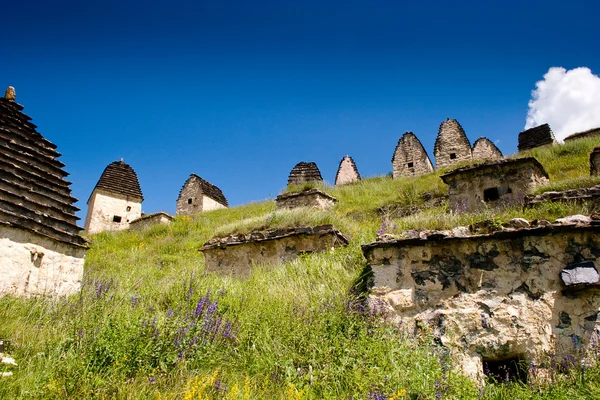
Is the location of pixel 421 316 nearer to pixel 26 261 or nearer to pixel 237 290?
pixel 237 290

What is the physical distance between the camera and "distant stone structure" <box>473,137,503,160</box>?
84.7 feet

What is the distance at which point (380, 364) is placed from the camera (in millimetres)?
4004

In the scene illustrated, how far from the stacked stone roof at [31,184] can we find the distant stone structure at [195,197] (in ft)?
72.6

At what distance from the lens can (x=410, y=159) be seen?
2578 centimetres

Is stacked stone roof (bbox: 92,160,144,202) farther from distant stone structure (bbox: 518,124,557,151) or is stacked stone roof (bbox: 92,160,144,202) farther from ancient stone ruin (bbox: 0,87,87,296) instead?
distant stone structure (bbox: 518,124,557,151)

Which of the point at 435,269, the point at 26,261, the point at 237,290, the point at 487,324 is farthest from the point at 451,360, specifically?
the point at 26,261

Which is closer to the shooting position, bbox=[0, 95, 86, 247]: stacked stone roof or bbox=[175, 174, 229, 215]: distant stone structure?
bbox=[0, 95, 86, 247]: stacked stone roof

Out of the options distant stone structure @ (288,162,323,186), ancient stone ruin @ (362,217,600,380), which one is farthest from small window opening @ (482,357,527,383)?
distant stone structure @ (288,162,323,186)

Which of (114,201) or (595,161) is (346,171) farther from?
(595,161)

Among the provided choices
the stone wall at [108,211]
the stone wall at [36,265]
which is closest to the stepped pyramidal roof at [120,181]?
the stone wall at [108,211]

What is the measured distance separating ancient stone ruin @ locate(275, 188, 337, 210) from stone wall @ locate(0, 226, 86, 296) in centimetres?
971


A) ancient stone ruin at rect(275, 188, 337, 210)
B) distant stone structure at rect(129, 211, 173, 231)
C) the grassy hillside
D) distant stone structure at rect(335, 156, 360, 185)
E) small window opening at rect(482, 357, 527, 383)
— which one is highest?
distant stone structure at rect(335, 156, 360, 185)

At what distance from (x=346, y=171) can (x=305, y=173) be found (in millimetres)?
5990

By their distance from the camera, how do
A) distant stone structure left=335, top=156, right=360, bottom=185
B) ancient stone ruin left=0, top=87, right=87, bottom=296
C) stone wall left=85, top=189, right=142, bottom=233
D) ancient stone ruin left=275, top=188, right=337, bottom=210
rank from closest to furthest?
1. ancient stone ruin left=0, top=87, right=87, bottom=296
2. ancient stone ruin left=275, top=188, right=337, bottom=210
3. stone wall left=85, top=189, right=142, bottom=233
4. distant stone structure left=335, top=156, right=360, bottom=185
